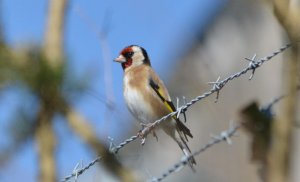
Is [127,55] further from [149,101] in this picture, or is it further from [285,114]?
[285,114]

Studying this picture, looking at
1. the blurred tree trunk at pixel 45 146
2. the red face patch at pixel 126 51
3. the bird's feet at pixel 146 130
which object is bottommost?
the blurred tree trunk at pixel 45 146

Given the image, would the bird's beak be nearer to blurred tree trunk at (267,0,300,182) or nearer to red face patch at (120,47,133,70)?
red face patch at (120,47,133,70)

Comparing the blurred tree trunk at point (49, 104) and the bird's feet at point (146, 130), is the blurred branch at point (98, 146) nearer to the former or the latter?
the blurred tree trunk at point (49, 104)

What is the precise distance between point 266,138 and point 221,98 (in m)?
13.6

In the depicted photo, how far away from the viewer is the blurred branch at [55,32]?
173 centimetres

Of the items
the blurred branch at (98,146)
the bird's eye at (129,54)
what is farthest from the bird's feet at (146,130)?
the blurred branch at (98,146)

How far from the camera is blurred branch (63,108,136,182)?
5.23ft

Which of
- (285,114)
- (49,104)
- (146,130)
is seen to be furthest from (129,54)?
(285,114)

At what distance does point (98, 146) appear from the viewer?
1.60 meters

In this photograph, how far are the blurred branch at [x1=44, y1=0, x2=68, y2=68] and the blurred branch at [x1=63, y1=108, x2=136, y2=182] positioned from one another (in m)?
0.13

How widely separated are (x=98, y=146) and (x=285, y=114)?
0.39m

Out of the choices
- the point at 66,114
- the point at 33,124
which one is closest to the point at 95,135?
the point at 66,114

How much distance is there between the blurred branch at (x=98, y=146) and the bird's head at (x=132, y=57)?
4.53m

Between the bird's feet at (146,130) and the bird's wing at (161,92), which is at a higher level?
the bird's wing at (161,92)
